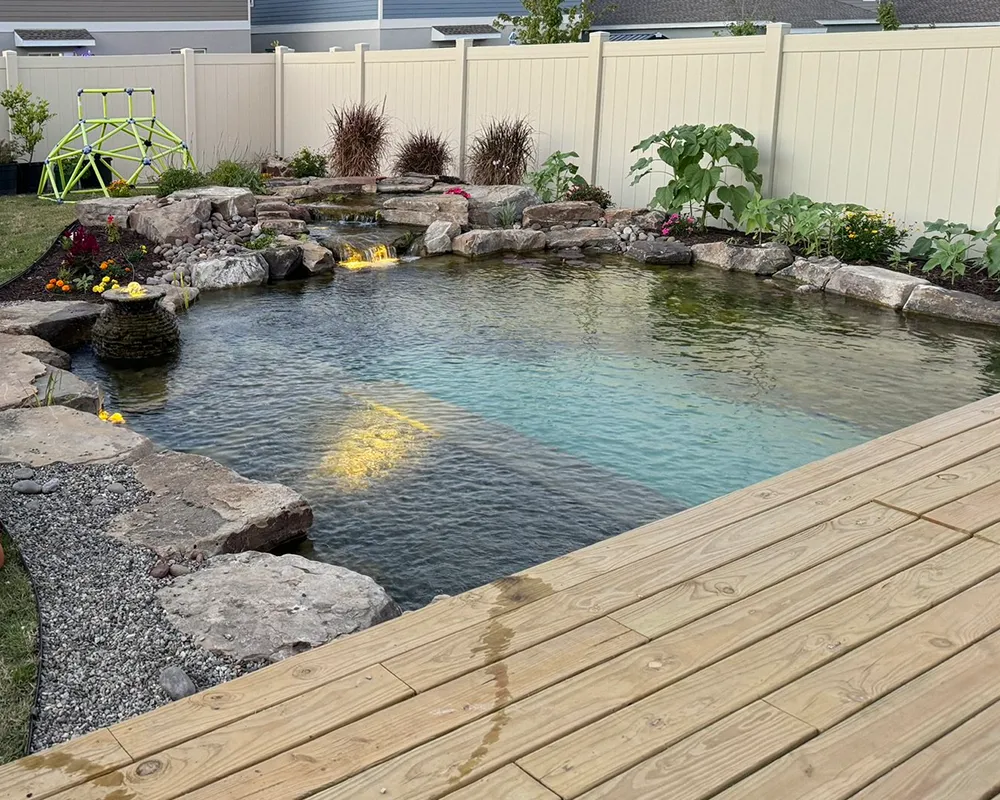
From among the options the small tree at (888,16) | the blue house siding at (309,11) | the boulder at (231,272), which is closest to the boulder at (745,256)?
the boulder at (231,272)

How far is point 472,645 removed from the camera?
2092 mm

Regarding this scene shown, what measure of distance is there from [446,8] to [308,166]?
8.51 metres

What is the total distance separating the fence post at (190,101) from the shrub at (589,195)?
5623 millimetres

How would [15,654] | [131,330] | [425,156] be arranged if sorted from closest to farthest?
1. [15,654]
2. [131,330]
3. [425,156]

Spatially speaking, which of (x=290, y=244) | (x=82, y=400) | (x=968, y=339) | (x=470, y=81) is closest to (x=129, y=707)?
(x=82, y=400)

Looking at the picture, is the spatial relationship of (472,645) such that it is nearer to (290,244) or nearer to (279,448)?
(279,448)

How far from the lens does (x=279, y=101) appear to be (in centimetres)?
1505

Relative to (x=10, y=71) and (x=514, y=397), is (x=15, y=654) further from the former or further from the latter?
(x=10, y=71)

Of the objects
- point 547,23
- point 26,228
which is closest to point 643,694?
point 26,228

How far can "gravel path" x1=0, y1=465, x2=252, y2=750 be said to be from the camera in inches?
104

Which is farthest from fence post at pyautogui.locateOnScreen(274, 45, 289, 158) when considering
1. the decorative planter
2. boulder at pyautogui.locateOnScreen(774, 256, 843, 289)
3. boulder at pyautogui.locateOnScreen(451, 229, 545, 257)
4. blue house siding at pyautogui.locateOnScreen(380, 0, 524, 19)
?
boulder at pyautogui.locateOnScreen(774, 256, 843, 289)

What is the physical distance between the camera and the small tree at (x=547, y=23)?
63.0 ft

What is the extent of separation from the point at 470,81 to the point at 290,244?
445 cm

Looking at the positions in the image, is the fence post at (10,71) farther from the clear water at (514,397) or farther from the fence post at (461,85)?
A: the clear water at (514,397)
